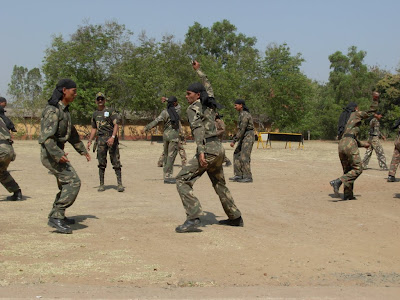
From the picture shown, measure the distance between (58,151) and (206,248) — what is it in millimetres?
2549

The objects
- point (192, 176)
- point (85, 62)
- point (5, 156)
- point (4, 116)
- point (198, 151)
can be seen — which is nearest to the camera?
point (198, 151)

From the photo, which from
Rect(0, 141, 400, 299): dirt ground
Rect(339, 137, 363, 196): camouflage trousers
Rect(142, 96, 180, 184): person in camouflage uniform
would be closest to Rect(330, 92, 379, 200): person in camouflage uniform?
Rect(339, 137, 363, 196): camouflage trousers

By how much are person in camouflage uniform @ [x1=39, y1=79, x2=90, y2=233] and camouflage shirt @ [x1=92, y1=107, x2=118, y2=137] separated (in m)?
3.91

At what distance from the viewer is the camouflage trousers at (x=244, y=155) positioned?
45.2ft

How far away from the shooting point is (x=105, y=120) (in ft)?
38.7

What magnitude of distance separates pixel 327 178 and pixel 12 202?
29.4 ft

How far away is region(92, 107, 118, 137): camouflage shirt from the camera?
1177 centimetres

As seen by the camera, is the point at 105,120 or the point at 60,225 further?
the point at 105,120

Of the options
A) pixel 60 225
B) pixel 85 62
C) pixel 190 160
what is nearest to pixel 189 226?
pixel 190 160

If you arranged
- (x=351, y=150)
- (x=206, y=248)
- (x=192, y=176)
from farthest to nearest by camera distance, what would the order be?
(x=351, y=150), (x=192, y=176), (x=206, y=248)

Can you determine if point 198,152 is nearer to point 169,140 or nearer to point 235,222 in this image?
point 235,222

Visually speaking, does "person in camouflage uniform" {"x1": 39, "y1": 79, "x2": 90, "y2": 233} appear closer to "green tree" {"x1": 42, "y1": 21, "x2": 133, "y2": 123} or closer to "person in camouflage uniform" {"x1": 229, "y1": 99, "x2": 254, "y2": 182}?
"person in camouflage uniform" {"x1": 229, "y1": 99, "x2": 254, "y2": 182}

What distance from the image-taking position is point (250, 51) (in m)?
77.8

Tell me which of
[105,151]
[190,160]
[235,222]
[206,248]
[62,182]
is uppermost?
[190,160]
